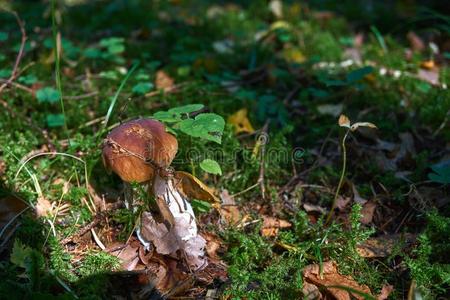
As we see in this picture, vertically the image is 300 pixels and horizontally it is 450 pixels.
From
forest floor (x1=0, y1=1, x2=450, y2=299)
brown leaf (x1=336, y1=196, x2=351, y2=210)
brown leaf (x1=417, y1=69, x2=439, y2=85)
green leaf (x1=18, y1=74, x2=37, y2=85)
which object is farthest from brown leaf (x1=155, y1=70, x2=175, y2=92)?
brown leaf (x1=417, y1=69, x2=439, y2=85)

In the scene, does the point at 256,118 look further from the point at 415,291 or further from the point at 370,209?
the point at 415,291

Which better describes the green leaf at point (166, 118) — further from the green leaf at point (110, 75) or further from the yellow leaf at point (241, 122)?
the green leaf at point (110, 75)

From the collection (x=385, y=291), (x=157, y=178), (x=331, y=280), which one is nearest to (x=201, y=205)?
(x=157, y=178)

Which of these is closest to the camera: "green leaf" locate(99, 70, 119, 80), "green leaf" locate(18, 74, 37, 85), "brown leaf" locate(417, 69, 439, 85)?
"green leaf" locate(18, 74, 37, 85)

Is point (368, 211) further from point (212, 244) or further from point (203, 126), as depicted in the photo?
point (203, 126)

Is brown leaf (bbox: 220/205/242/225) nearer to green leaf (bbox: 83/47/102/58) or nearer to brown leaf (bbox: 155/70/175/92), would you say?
brown leaf (bbox: 155/70/175/92)

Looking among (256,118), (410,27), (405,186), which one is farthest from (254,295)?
(410,27)
